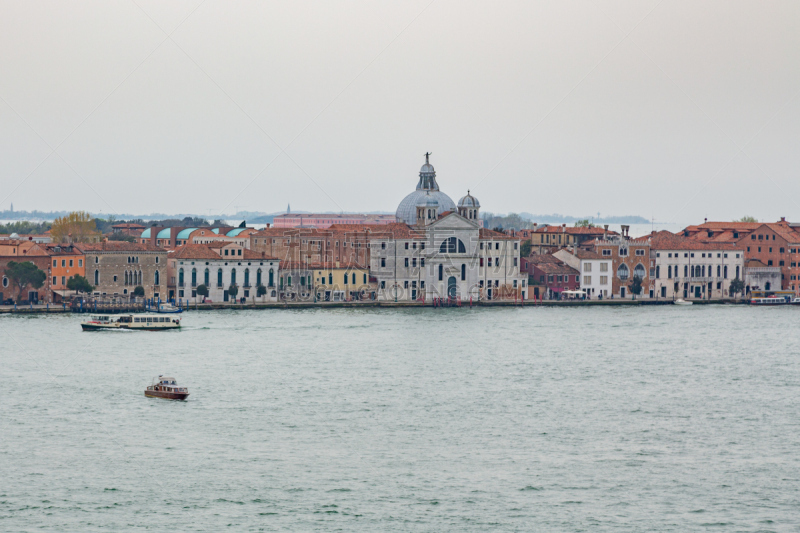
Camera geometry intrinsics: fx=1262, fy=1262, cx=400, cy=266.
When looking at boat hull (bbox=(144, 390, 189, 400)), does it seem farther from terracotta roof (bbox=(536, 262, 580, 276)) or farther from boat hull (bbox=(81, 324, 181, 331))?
terracotta roof (bbox=(536, 262, 580, 276))

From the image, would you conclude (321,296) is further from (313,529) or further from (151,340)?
(313,529)

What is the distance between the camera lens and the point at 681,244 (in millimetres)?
65688

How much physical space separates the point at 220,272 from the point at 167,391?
96.1 feet

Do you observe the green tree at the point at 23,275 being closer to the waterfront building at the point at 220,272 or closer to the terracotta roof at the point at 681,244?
the waterfront building at the point at 220,272

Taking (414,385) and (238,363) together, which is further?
(238,363)

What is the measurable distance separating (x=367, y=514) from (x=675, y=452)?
6875 mm

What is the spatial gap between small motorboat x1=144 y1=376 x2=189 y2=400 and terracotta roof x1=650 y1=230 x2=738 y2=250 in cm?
4079

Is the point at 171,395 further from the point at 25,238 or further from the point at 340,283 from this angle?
the point at 25,238

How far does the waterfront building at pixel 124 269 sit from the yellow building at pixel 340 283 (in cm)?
758

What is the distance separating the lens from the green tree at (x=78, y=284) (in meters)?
53.1

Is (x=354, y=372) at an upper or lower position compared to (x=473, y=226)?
lower

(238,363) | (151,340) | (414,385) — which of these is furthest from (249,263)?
(414,385)

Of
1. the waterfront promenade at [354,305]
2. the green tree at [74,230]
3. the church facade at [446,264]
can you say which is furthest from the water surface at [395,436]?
the green tree at [74,230]

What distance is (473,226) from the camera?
6144 cm
